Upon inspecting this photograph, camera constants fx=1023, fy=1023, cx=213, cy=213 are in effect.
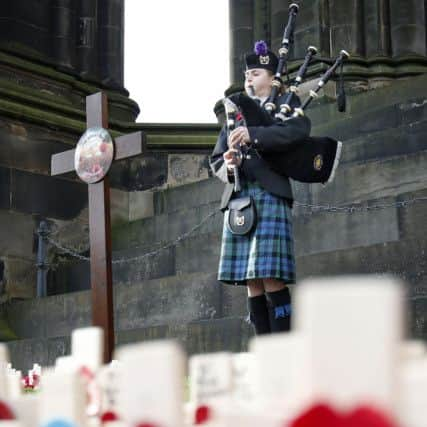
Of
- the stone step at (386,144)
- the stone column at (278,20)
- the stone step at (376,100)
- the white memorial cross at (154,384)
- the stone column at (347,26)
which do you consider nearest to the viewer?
the white memorial cross at (154,384)

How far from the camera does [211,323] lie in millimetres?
6512

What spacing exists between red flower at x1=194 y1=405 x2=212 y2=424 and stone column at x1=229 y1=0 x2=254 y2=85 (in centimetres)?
1232

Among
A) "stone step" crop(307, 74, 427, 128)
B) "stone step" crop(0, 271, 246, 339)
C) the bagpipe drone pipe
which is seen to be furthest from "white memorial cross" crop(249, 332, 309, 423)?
"stone step" crop(307, 74, 427, 128)

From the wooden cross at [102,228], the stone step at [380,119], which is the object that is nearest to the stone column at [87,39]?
the stone step at [380,119]

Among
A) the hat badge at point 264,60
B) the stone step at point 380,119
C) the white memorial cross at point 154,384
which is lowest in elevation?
the white memorial cross at point 154,384

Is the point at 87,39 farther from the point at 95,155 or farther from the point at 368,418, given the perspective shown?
the point at 368,418

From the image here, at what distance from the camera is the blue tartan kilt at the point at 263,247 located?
4707 mm

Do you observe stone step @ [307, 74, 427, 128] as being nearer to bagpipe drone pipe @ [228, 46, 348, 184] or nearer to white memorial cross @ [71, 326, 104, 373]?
bagpipe drone pipe @ [228, 46, 348, 184]

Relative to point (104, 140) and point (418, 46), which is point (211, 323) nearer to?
point (104, 140)

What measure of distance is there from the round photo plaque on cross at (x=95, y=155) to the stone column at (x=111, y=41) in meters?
7.63

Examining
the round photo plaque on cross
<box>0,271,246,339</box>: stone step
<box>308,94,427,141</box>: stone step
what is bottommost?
<box>0,271,246,339</box>: stone step

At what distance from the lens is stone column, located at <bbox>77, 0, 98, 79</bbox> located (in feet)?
44.4

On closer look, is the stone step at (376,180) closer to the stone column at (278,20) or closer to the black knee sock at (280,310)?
the black knee sock at (280,310)

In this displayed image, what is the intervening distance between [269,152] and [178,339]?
2147 millimetres
